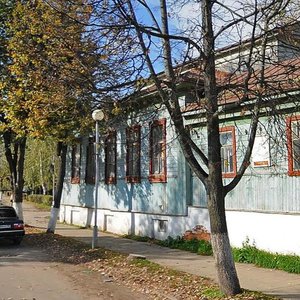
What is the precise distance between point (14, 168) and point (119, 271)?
14349 millimetres

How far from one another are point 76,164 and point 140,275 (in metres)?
16.4

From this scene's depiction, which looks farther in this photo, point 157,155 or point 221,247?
point 157,155

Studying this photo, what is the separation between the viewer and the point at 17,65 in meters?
17.6

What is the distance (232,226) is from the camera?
14148mm

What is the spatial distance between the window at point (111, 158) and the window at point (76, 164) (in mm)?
3948

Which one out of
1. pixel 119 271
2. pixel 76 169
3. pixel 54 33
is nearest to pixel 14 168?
pixel 76 169

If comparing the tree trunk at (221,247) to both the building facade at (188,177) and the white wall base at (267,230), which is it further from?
the white wall base at (267,230)

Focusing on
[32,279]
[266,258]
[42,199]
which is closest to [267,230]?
[266,258]

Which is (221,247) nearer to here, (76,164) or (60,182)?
(60,182)

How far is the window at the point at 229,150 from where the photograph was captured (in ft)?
48.0

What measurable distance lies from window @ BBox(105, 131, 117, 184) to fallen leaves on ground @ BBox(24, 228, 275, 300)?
5.03 meters

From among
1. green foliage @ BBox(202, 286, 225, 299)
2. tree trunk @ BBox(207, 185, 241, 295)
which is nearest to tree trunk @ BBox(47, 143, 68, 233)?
green foliage @ BBox(202, 286, 225, 299)

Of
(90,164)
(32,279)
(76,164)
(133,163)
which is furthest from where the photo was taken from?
(76,164)

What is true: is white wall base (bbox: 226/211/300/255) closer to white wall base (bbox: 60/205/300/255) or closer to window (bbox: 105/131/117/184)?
white wall base (bbox: 60/205/300/255)
